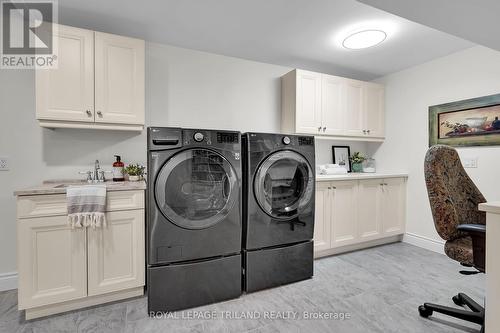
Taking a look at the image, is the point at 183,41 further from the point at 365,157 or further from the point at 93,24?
the point at 365,157

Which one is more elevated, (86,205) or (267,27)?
(267,27)

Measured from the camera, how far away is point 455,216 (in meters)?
1.45

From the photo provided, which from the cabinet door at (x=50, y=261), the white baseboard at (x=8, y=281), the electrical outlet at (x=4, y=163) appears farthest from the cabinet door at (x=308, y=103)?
the white baseboard at (x=8, y=281)

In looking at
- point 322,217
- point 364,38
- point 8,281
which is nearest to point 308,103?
point 364,38

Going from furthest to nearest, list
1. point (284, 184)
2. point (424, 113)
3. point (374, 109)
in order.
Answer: point (374, 109)
point (424, 113)
point (284, 184)

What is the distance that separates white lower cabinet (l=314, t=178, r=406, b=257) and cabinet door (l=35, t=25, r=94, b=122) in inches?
91.6

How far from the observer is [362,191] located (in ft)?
9.49

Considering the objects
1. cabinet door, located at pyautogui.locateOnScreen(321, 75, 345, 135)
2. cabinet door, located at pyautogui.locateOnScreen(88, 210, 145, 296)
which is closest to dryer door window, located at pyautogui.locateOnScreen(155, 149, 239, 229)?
cabinet door, located at pyautogui.locateOnScreen(88, 210, 145, 296)

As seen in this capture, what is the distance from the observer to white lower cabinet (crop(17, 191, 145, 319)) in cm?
163

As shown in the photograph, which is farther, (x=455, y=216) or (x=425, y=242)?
(x=425, y=242)

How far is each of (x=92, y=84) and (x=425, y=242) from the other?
396cm

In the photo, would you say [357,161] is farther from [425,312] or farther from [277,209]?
[425,312]

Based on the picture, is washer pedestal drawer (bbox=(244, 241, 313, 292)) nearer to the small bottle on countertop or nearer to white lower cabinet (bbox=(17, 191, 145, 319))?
white lower cabinet (bbox=(17, 191, 145, 319))

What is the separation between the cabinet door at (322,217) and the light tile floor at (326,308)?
0.86 ft
